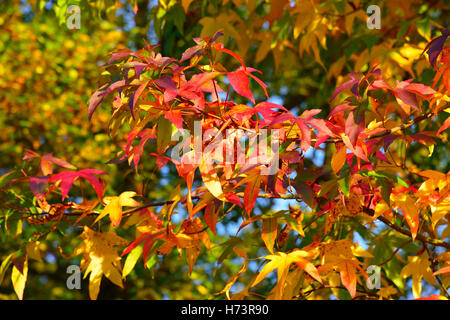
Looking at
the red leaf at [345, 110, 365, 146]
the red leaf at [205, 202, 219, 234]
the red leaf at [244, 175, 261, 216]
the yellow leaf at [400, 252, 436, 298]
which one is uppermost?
the red leaf at [345, 110, 365, 146]

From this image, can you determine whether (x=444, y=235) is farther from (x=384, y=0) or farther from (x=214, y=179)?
(x=384, y=0)

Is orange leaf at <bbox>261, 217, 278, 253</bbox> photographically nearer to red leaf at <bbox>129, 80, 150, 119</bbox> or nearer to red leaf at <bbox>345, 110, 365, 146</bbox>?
red leaf at <bbox>345, 110, 365, 146</bbox>

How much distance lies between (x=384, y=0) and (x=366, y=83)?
116cm

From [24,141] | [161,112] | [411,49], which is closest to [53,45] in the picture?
[24,141]

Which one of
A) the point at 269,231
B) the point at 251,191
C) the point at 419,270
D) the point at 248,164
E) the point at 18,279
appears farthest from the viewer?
the point at 419,270

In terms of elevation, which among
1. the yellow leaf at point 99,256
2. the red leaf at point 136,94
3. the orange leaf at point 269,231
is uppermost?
the red leaf at point 136,94

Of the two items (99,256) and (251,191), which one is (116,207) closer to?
(99,256)

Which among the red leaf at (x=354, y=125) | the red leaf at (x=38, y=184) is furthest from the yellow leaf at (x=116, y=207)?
the red leaf at (x=354, y=125)

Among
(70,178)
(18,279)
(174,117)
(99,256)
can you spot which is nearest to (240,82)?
(174,117)

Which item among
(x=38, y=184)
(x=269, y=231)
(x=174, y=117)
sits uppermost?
→ (x=174, y=117)

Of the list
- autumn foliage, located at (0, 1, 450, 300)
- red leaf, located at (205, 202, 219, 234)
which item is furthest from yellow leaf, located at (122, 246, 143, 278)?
red leaf, located at (205, 202, 219, 234)

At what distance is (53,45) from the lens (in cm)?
311

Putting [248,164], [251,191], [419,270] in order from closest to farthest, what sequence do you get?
A: [248,164] → [251,191] → [419,270]

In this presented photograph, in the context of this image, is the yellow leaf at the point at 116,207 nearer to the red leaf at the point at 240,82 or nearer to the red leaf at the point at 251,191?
the red leaf at the point at 251,191
